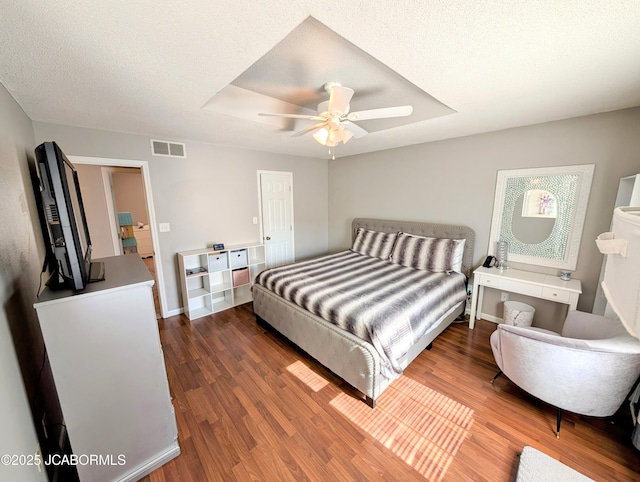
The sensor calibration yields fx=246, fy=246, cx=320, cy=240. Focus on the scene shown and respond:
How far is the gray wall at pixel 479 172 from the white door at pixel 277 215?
3.38 feet

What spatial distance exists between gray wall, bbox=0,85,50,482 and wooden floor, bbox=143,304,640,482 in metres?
0.76

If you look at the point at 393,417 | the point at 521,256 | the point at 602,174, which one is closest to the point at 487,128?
the point at 602,174

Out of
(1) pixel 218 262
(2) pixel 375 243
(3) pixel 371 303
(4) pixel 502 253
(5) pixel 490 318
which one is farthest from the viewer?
(2) pixel 375 243

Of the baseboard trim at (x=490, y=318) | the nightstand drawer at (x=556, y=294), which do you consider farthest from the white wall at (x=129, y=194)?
the nightstand drawer at (x=556, y=294)

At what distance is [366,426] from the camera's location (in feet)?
5.65

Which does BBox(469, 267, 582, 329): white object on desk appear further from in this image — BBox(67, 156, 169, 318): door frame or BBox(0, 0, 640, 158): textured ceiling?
BBox(67, 156, 169, 318): door frame

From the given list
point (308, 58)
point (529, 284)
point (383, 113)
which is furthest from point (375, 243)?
point (308, 58)

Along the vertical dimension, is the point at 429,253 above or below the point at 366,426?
above

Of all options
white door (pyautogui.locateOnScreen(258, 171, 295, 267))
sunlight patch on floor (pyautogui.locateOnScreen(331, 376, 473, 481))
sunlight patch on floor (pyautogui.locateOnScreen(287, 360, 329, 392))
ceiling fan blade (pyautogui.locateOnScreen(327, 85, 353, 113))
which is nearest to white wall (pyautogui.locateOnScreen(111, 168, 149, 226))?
white door (pyautogui.locateOnScreen(258, 171, 295, 267))

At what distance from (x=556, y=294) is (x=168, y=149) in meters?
4.49

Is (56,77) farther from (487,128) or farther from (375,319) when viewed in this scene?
(487,128)

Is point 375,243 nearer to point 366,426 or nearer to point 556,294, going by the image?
point 556,294

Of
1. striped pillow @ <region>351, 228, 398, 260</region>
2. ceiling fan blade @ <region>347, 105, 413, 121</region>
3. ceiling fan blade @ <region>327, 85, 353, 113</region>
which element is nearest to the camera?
ceiling fan blade @ <region>327, 85, 353, 113</region>

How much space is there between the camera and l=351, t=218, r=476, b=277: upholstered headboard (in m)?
3.14
